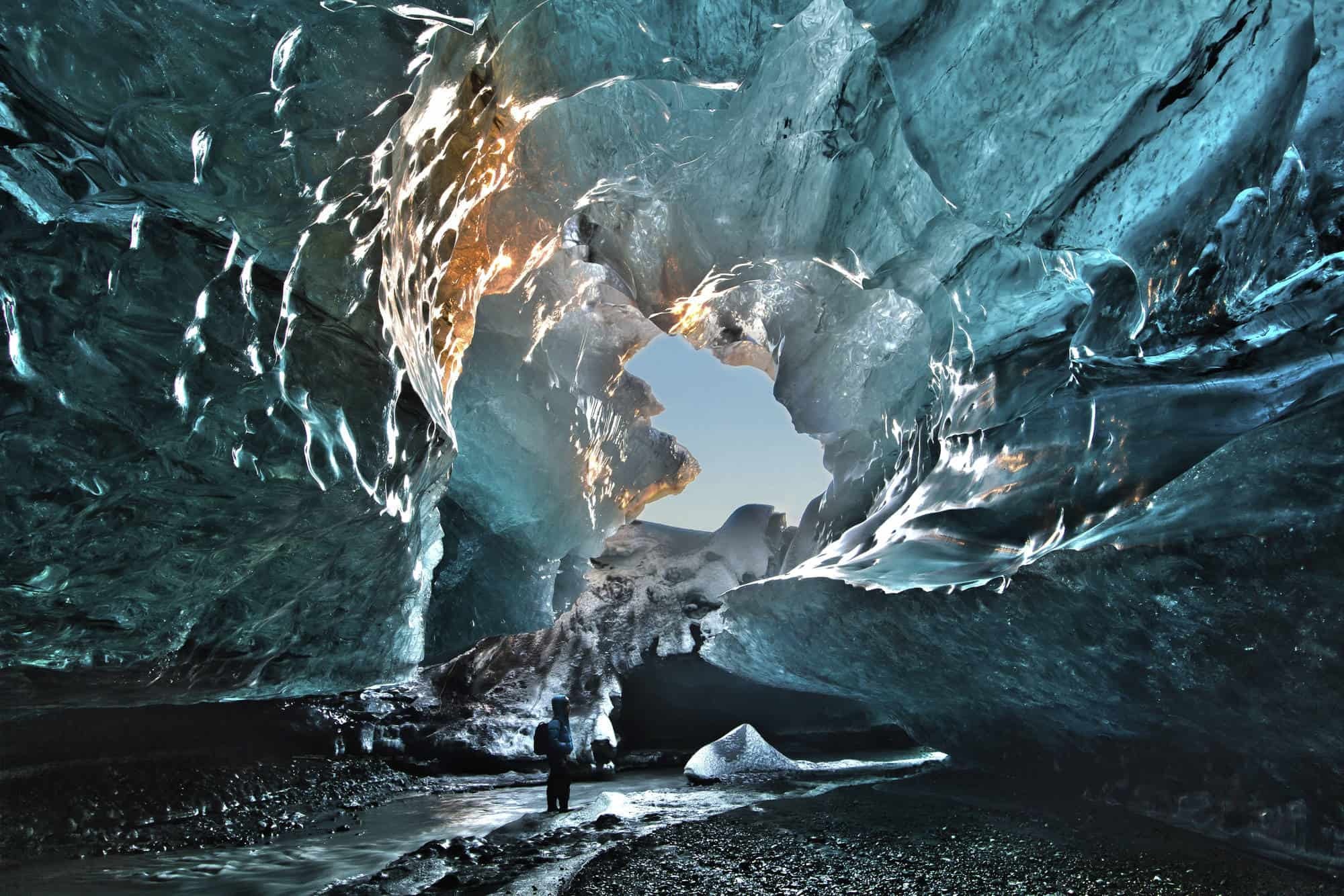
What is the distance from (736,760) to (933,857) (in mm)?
3606

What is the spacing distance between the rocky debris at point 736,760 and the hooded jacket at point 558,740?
182 cm

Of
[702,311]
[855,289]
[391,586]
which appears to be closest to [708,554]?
[702,311]

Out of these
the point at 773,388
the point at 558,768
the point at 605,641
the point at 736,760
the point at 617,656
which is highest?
the point at 773,388

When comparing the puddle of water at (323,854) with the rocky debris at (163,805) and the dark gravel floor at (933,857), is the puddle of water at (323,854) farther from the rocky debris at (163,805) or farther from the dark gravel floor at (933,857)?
the dark gravel floor at (933,857)

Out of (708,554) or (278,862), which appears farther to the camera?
(708,554)

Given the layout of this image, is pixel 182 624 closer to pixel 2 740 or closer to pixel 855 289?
pixel 2 740

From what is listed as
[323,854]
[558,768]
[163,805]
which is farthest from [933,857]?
[163,805]

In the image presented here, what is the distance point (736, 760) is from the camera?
22.5ft

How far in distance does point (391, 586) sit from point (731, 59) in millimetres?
3266

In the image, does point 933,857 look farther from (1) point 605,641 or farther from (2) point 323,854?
(1) point 605,641

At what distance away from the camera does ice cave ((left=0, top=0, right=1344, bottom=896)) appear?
2.17m

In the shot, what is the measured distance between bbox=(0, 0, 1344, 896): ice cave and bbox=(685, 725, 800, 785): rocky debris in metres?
0.57

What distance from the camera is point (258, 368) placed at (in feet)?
7.83

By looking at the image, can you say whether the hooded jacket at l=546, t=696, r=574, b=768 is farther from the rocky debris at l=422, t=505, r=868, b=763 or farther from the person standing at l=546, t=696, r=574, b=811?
the rocky debris at l=422, t=505, r=868, b=763
